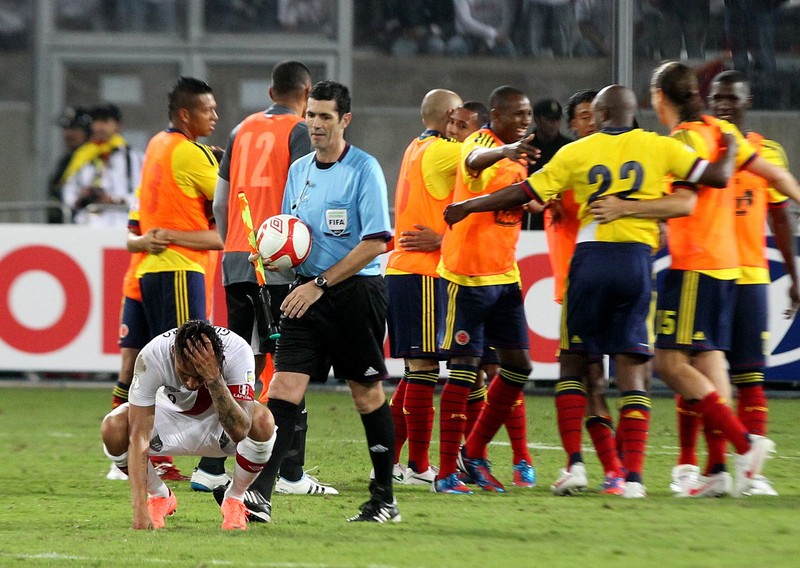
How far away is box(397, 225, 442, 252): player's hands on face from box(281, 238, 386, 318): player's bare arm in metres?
1.85

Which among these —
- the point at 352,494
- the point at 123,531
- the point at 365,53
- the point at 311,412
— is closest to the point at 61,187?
the point at 365,53

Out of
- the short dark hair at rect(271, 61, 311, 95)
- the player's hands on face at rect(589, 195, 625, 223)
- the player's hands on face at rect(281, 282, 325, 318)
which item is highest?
the short dark hair at rect(271, 61, 311, 95)

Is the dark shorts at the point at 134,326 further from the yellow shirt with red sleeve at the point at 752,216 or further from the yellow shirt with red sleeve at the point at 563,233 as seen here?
the yellow shirt with red sleeve at the point at 752,216

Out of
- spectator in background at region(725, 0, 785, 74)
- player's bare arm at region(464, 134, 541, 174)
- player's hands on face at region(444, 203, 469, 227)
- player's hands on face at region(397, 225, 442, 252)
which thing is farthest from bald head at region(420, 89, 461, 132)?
spectator in background at region(725, 0, 785, 74)

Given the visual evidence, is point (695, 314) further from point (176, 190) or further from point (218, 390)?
point (176, 190)

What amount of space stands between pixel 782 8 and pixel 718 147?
791cm

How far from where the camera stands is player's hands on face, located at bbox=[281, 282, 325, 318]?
6.25 meters

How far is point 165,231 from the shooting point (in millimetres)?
8047

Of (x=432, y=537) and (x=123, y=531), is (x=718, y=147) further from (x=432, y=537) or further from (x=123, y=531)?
(x=123, y=531)

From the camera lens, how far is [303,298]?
625 cm

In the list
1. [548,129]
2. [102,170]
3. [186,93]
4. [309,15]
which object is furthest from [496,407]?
[309,15]

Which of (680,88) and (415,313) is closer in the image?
(680,88)

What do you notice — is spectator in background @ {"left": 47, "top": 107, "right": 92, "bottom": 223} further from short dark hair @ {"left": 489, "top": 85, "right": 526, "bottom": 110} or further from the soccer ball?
the soccer ball

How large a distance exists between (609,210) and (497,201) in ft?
1.71
